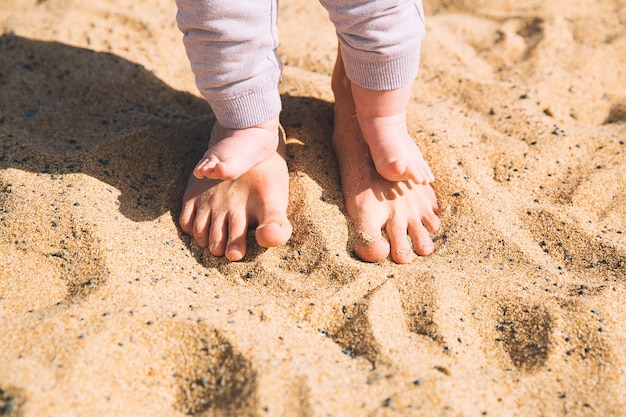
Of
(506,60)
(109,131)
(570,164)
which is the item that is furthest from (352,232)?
(506,60)

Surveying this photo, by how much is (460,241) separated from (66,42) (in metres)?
1.82

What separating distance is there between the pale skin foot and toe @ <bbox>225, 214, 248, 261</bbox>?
316mm

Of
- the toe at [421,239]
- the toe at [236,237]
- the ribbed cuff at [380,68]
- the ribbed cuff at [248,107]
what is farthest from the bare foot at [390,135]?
the toe at [236,237]

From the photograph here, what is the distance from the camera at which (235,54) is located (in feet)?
4.97

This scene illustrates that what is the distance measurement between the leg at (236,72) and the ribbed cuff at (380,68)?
0.72 ft

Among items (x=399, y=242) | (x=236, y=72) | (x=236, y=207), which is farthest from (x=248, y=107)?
(x=399, y=242)

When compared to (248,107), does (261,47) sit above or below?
above

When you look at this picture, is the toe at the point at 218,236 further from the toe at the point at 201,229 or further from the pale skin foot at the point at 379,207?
the pale skin foot at the point at 379,207

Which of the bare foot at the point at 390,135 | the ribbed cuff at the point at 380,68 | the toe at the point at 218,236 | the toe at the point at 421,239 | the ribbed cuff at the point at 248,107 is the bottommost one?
the toe at the point at 421,239

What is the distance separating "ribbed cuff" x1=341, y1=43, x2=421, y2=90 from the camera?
5.20ft

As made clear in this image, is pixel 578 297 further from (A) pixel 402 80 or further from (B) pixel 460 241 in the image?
(A) pixel 402 80

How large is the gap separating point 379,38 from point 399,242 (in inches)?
22.2

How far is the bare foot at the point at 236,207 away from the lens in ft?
5.32

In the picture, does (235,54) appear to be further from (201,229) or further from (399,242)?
(399,242)
